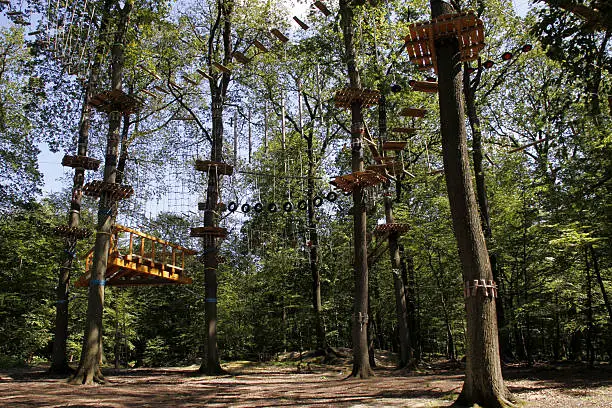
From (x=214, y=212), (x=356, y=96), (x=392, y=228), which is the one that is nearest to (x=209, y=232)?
(x=214, y=212)

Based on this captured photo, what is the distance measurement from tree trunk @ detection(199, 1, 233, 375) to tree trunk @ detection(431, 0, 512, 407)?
30.4 ft

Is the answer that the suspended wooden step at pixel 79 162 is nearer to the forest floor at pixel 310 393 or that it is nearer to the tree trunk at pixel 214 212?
the tree trunk at pixel 214 212

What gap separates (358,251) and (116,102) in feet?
24.7

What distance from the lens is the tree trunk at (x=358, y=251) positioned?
11.8 meters

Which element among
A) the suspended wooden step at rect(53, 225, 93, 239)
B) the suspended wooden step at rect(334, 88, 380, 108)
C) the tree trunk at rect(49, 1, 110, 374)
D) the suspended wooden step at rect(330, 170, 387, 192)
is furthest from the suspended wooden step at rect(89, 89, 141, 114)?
the suspended wooden step at rect(330, 170, 387, 192)

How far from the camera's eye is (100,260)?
11688mm

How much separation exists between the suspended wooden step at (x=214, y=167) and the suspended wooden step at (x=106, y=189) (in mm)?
2487

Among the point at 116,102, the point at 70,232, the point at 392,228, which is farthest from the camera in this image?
the point at 70,232

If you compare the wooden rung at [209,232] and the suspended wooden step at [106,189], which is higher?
the suspended wooden step at [106,189]

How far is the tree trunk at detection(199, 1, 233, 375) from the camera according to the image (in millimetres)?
14352

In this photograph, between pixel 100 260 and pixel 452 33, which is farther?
pixel 100 260

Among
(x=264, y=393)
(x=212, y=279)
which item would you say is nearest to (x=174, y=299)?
(x=212, y=279)

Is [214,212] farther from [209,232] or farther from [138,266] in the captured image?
[138,266]

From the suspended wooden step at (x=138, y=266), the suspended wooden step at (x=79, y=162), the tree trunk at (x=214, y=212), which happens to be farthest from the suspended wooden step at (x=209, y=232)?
the suspended wooden step at (x=79, y=162)
